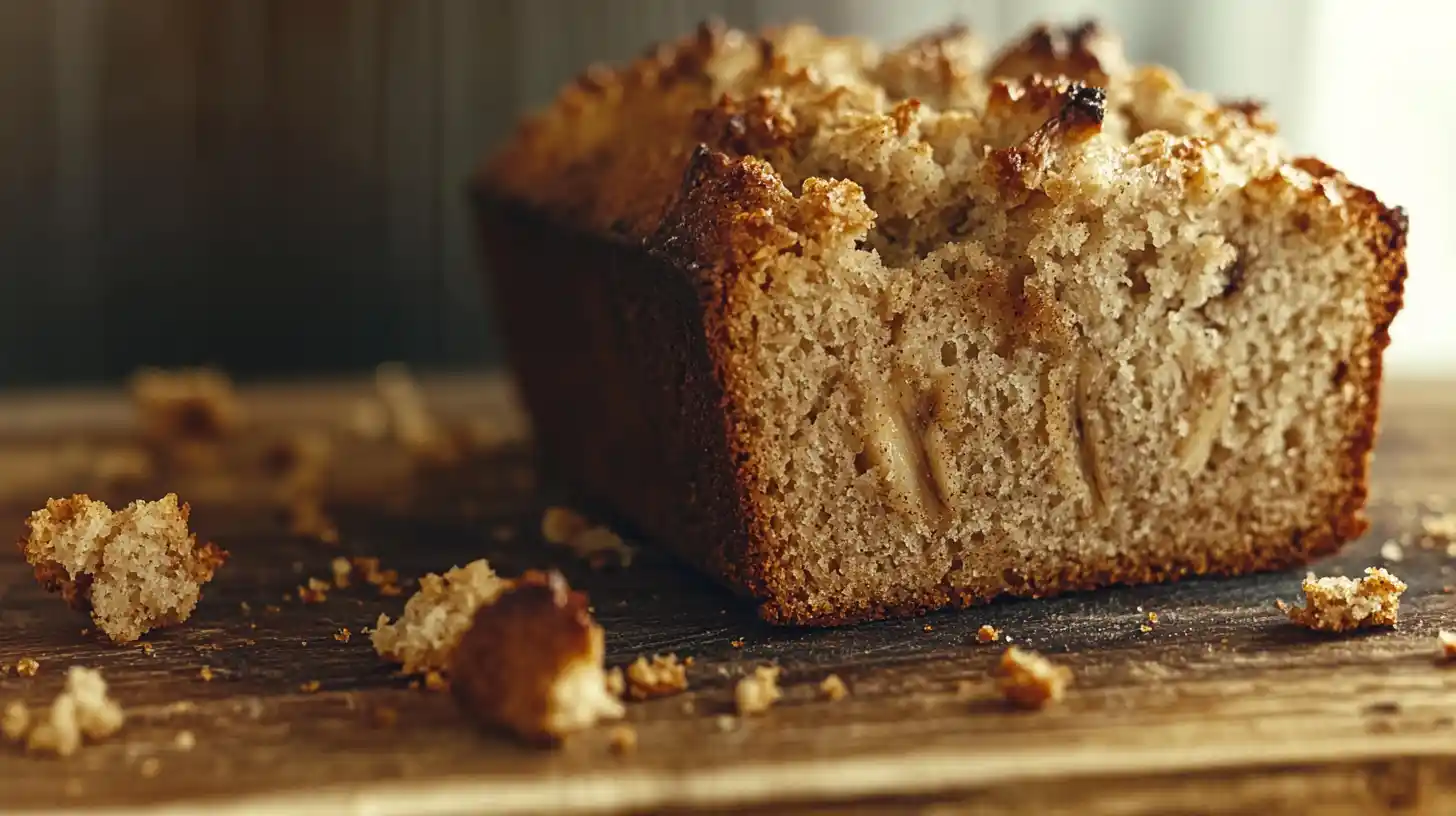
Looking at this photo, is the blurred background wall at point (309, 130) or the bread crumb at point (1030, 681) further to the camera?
the blurred background wall at point (309, 130)

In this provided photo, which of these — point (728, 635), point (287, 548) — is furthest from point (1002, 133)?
point (287, 548)

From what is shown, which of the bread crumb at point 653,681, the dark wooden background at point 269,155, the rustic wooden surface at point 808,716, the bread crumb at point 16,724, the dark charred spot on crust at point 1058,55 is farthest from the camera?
the dark wooden background at point 269,155

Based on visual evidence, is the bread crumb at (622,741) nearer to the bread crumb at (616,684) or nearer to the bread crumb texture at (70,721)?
the bread crumb at (616,684)

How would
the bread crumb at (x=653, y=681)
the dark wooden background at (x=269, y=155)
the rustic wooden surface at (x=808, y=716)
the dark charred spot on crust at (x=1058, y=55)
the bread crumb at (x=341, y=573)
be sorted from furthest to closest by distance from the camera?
the dark wooden background at (x=269, y=155) < the dark charred spot on crust at (x=1058, y=55) < the bread crumb at (x=341, y=573) < the bread crumb at (x=653, y=681) < the rustic wooden surface at (x=808, y=716)

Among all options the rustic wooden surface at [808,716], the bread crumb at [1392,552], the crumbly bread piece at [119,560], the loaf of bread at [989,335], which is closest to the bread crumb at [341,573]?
the rustic wooden surface at [808,716]

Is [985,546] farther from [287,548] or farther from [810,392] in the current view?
[287,548]

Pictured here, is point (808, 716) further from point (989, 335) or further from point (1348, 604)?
point (1348, 604)

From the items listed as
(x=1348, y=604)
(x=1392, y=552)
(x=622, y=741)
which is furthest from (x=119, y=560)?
(x=1392, y=552)
